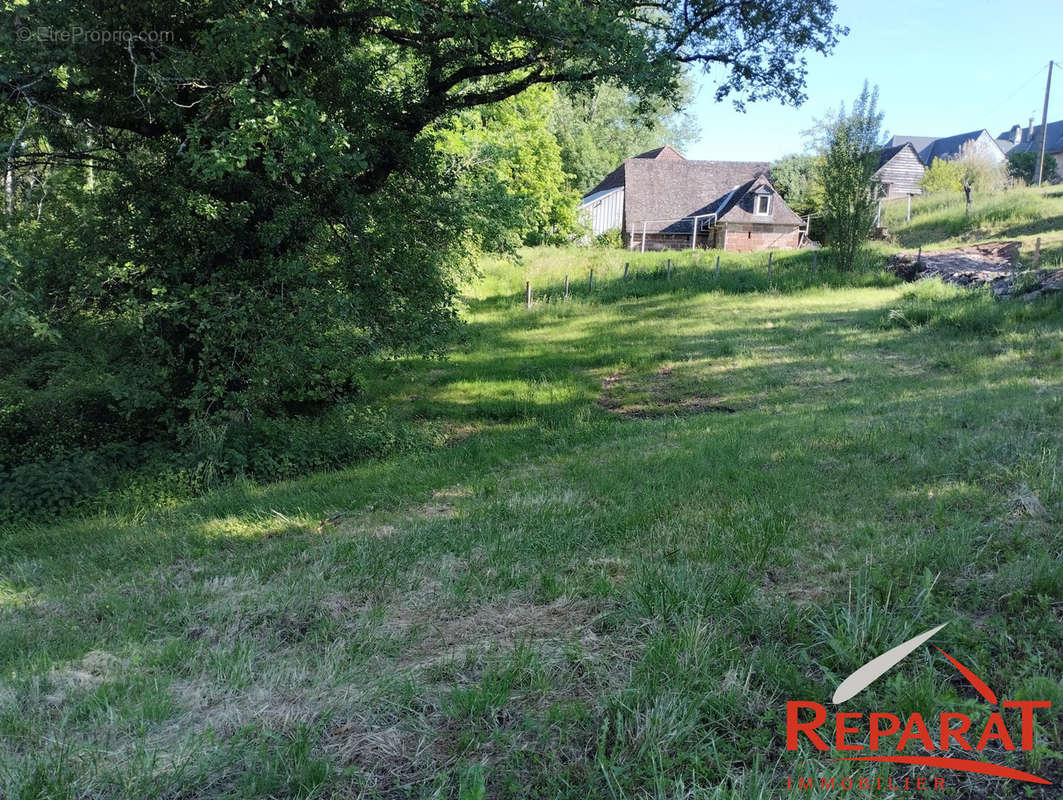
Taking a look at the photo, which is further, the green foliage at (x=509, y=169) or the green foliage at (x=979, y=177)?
the green foliage at (x=979, y=177)

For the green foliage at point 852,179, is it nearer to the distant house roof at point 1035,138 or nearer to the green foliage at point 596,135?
the green foliage at point 596,135

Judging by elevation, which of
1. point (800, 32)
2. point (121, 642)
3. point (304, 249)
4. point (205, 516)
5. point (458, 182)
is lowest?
point (205, 516)

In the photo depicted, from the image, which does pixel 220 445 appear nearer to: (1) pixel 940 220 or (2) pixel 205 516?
(2) pixel 205 516

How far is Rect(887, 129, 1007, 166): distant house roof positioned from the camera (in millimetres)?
57844

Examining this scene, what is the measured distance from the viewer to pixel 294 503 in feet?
25.6

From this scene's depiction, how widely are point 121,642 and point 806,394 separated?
1027cm

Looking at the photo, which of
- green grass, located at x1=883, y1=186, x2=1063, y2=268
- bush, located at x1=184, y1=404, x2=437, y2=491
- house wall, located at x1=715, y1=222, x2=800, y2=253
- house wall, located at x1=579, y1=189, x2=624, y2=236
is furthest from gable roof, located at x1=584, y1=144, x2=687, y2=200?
bush, located at x1=184, y1=404, x2=437, y2=491

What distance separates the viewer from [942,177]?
39906 mm

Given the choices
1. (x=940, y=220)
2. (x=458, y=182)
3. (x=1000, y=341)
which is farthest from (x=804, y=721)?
(x=940, y=220)

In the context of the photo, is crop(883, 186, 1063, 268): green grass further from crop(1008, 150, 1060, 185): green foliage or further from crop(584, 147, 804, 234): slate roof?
crop(1008, 150, 1060, 185): green foliage

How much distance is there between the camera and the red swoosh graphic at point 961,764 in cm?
244

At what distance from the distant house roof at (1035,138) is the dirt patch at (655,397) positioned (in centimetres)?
5586

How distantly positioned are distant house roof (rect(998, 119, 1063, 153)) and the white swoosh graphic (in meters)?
65.0

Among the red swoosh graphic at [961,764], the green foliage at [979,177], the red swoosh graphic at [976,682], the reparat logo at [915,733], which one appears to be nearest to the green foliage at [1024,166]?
the green foliage at [979,177]
